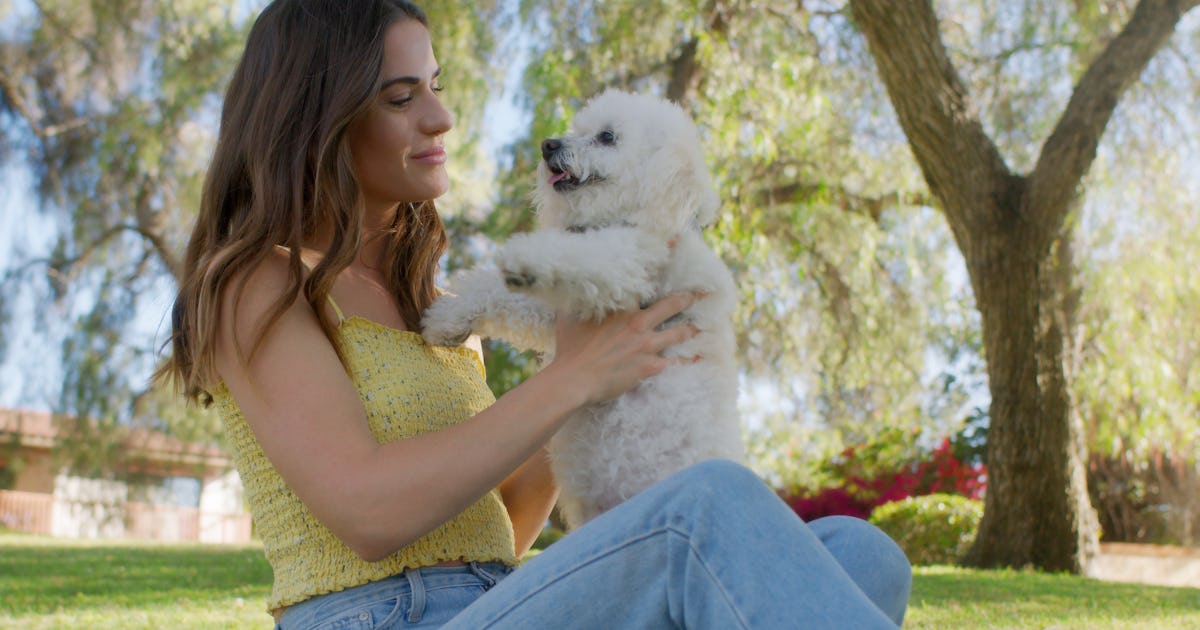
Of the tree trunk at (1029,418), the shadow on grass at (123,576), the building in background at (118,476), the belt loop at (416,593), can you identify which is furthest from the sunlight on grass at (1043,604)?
the building in background at (118,476)

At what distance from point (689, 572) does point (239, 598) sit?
380cm

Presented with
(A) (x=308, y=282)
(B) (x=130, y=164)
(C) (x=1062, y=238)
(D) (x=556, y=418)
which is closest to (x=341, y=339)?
(A) (x=308, y=282)

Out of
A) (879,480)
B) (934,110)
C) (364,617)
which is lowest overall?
(879,480)

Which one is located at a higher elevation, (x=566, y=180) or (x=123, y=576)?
(x=566, y=180)

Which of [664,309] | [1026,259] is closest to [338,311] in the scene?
[664,309]

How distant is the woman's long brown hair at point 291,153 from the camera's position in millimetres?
1705

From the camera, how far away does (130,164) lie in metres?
10.1

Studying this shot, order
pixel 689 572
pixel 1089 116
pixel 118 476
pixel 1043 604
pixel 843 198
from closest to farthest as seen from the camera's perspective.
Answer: pixel 689 572 < pixel 1043 604 < pixel 1089 116 < pixel 843 198 < pixel 118 476

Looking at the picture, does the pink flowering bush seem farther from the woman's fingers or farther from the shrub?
the woman's fingers

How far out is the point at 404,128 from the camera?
6.25ft

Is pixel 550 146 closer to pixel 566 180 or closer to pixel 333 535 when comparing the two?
pixel 566 180

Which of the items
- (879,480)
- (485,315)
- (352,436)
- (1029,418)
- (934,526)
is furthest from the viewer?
(879,480)

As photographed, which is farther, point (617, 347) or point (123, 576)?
point (123, 576)

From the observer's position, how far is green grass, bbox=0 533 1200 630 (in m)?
3.86
